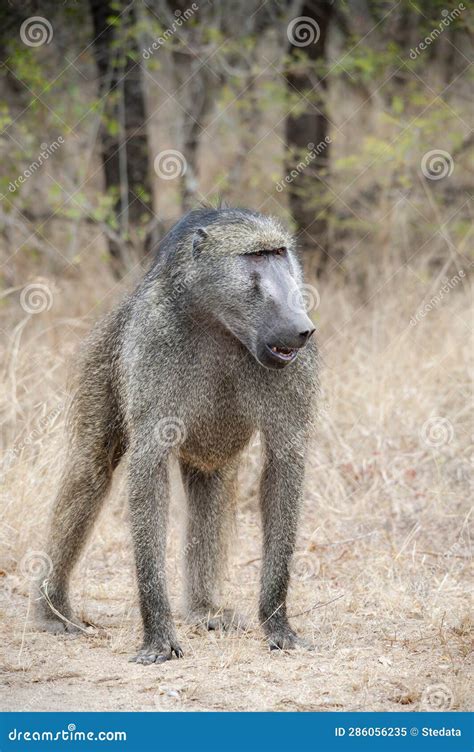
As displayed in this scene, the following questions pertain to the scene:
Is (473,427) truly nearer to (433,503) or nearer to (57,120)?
(433,503)

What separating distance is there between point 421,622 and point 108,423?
1643 millimetres

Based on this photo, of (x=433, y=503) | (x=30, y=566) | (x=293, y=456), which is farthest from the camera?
(x=433, y=503)

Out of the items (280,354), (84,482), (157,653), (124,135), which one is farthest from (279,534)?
(124,135)

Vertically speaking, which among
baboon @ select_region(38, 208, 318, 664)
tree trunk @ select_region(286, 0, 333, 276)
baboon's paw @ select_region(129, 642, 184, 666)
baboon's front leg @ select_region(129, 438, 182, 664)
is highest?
tree trunk @ select_region(286, 0, 333, 276)

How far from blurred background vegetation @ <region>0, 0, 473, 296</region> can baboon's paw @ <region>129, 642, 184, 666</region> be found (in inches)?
190

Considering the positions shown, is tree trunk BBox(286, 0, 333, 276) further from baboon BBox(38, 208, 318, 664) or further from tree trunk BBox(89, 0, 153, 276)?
baboon BBox(38, 208, 318, 664)

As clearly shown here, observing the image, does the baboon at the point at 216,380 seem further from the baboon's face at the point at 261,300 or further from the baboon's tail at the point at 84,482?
the baboon's tail at the point at 84,482

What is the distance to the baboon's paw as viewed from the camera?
4035mm

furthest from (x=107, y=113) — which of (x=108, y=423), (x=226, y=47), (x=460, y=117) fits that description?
(x=108, y=423)

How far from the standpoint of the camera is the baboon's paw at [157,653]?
4.04m

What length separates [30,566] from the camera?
489 centimetres

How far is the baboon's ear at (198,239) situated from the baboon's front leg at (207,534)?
1.05 m

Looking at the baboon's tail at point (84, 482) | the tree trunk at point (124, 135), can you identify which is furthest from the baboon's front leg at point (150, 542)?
the tree trunk at point (124, 135)

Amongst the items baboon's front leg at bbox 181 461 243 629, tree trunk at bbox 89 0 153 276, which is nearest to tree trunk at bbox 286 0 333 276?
tree trunk at bbox 89 0 153 276
